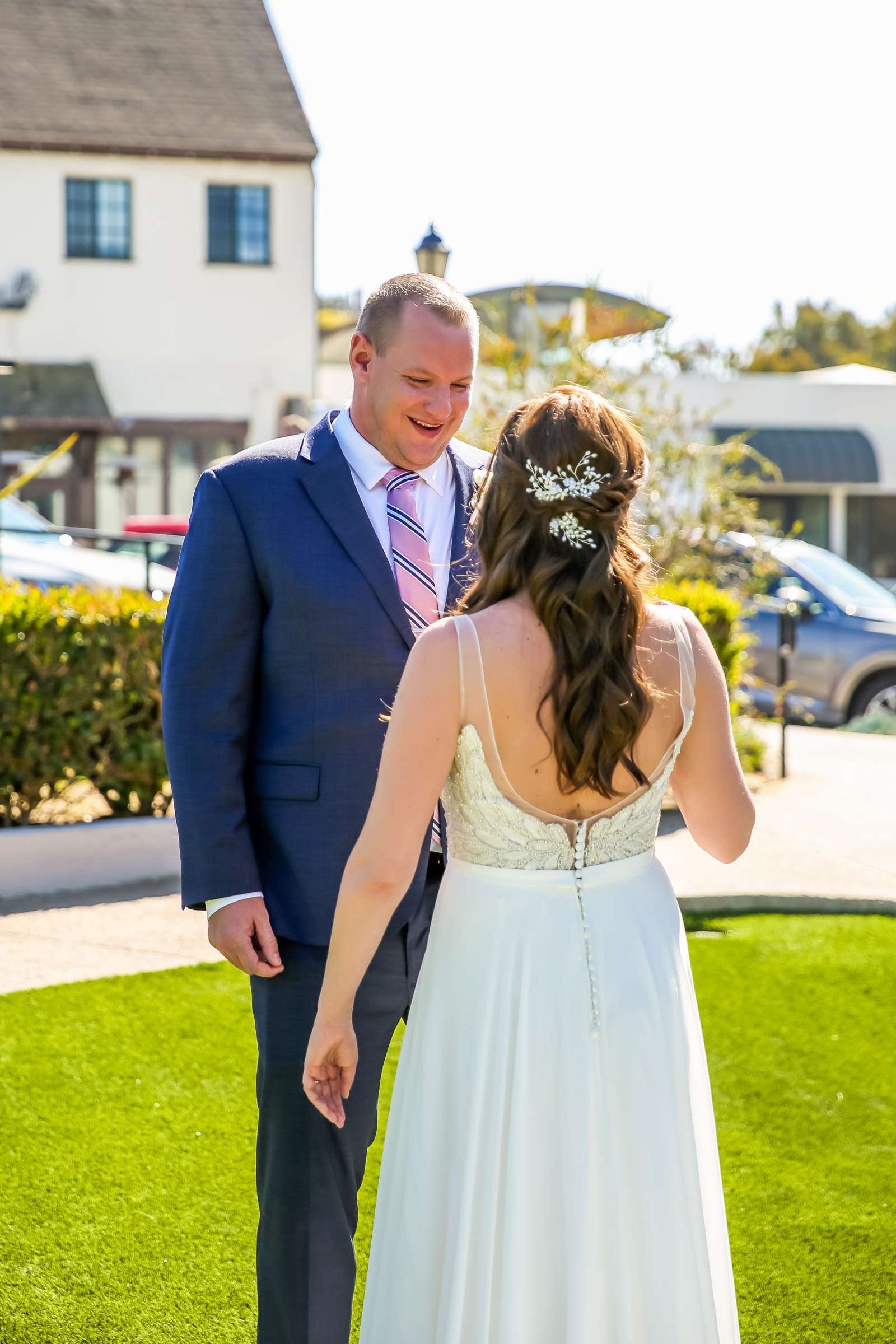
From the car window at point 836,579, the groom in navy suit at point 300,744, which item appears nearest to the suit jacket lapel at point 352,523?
the groom in navy suit at point 300,744

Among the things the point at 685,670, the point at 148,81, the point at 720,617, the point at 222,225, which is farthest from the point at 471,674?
the point at 148,81

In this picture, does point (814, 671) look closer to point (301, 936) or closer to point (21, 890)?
point (21, 890)

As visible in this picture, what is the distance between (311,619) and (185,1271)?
179cm

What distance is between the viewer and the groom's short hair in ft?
9.39

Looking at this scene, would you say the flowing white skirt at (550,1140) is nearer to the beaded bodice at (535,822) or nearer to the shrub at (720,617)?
the beaded bodice at (535,822)

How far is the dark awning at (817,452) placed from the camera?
2809cm

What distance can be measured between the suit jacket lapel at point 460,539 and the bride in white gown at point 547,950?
0.63 metres

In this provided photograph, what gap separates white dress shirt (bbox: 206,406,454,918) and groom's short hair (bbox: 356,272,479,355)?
204 millimetres

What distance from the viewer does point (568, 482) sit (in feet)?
7.17

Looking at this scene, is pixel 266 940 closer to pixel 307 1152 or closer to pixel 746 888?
pixel 307 1152

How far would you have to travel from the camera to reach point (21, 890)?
6793 mm

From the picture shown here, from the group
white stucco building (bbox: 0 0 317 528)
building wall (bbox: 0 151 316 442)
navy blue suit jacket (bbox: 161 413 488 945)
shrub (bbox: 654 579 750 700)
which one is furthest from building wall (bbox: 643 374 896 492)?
navy blue suit jacket (bbox: 161 413 488 945)

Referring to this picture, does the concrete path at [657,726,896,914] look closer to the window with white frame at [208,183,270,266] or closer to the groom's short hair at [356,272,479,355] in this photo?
the groom's short hair at [356,272,479,355]

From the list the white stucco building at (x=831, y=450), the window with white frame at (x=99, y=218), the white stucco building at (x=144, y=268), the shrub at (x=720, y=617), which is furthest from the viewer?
the white stucco building at (x=831, y=450)
